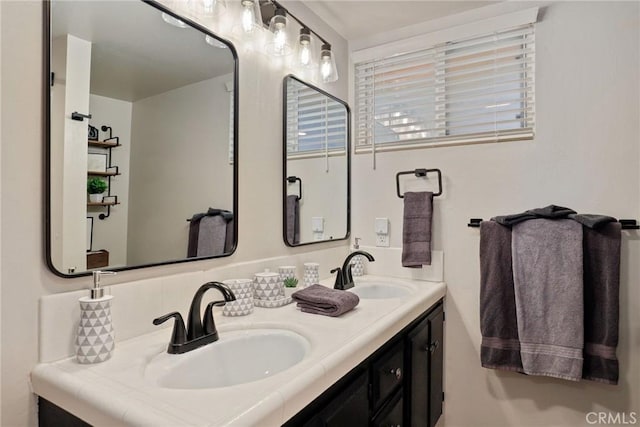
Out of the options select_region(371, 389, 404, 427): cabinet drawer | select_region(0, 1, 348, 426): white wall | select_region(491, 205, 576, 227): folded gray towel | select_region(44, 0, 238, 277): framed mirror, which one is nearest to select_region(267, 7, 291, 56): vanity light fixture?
select_region(44, 0, 238, 277): framed mirror

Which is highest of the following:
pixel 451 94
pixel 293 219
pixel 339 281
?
pixel 451 94

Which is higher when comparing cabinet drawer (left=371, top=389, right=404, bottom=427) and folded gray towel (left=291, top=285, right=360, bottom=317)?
folded gray towel (left=291, top=285, right=360, bottom=317)

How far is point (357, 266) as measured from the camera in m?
2.03

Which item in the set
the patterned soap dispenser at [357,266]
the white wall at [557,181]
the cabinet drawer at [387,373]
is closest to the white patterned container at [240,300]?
the cabinet drawer at [387,373]

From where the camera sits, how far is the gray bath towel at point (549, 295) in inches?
56.7

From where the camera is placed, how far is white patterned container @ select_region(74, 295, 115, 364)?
0.84m

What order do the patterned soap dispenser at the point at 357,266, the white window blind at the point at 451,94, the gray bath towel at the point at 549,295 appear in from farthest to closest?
1. the patterned soap dispenser at the point at 357,266
2. the white window blind at the point at 451,94
3. the gray bath towel at the point at 549,295

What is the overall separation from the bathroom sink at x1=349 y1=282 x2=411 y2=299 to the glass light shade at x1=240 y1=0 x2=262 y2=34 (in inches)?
49.3

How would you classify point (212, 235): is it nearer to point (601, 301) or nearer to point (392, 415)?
point (392, 415)

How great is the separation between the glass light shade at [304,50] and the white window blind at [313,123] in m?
0.11

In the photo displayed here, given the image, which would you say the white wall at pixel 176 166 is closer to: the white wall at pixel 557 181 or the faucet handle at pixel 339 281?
the faucet handle at pixel 339 281

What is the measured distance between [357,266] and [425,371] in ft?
2.13

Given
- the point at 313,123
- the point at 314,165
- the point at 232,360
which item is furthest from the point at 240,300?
the point at 313,123

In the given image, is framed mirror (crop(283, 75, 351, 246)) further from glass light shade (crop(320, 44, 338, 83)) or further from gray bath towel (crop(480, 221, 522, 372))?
gray bath towel (crop(480, 221, 522, 372))
